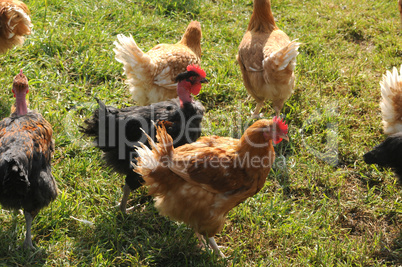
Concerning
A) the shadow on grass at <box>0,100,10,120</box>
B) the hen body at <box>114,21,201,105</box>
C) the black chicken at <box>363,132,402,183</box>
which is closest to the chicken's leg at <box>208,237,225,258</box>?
the black chicken at <box>363,132,402,183</box>

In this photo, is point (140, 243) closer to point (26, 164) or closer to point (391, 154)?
point (26, 164)

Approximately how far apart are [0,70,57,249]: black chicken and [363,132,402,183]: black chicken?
326cm

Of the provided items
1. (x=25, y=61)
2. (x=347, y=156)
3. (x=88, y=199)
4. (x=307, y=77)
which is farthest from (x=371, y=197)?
(x=25, y=61)

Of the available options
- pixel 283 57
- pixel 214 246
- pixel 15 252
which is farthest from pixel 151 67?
pixel 15 252

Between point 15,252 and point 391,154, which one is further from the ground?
point 391,154

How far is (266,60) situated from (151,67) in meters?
1.45

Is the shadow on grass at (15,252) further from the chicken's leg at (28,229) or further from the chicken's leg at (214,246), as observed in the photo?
the chicken's leg at (214,246)

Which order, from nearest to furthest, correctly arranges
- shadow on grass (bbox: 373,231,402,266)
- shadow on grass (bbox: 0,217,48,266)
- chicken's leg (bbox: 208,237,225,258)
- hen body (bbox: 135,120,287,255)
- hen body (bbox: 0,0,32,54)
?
shadow on grass (bbox: 0,217,48,266) < hen body (bbox: 135,120,287,255) < chicken's leg (bbox: 208,237,225,258) < shadow on grass (bbox: 373,231,402,266) < hen body (bbox: 0,0,32,54)

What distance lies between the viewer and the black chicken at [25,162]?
3191mm

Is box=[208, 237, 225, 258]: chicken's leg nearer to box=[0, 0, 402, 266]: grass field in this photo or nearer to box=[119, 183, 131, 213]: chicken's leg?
box=[0, 0, 402, 266]: grass field

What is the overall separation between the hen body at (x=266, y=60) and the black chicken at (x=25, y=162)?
106 inches

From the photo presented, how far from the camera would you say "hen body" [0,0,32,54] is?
505cm

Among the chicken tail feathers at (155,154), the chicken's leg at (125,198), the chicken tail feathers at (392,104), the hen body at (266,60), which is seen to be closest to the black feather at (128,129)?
the chicken's leg at (125,198)

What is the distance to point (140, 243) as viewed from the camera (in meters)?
3.92
